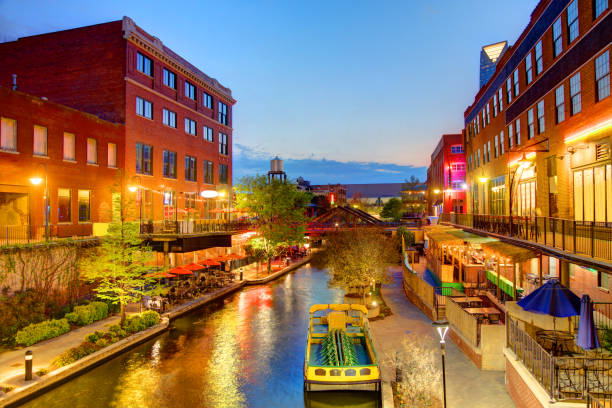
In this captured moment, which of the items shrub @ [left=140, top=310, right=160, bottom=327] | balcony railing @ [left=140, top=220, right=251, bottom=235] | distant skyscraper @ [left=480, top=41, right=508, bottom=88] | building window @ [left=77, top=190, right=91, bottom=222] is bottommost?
A: shrub @ [left=140, top=310, right=160, bottom=327]

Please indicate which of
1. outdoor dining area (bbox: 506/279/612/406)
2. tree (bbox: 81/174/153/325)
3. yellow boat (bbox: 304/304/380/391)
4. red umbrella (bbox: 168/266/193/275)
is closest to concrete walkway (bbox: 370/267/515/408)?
yellow boat (bbox: 304/304/380/391)

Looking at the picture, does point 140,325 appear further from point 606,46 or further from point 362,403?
point 606,46

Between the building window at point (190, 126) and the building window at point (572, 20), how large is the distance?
38.3 meters

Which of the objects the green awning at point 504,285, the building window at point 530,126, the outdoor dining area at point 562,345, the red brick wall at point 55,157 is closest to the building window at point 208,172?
the red brick wall at point 55,157

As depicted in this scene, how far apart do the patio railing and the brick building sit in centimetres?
2418

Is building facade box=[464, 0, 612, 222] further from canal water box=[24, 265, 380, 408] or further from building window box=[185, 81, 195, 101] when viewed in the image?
building window box=[185, 81, 195, 101]

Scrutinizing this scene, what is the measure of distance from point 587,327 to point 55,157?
31221 mm

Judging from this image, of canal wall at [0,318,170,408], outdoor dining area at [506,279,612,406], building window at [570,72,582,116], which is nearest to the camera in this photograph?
outdoor dining area at [506,279,612,406]

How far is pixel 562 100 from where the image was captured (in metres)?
18.9

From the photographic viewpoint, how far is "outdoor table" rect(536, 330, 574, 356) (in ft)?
40.8

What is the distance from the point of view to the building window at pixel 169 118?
42.1 meters

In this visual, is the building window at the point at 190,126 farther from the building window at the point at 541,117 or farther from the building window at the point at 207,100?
the building window at the point at 541,117

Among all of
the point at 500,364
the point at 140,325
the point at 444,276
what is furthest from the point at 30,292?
the point at 444,276

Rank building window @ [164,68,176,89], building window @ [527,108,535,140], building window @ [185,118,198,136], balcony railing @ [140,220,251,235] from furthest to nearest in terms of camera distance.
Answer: building window @ [185,118,198,136]
building window @ [164,68,176,89]
balcony railing @ [140,220,251,235]
building window @ [527,108,535,140]
